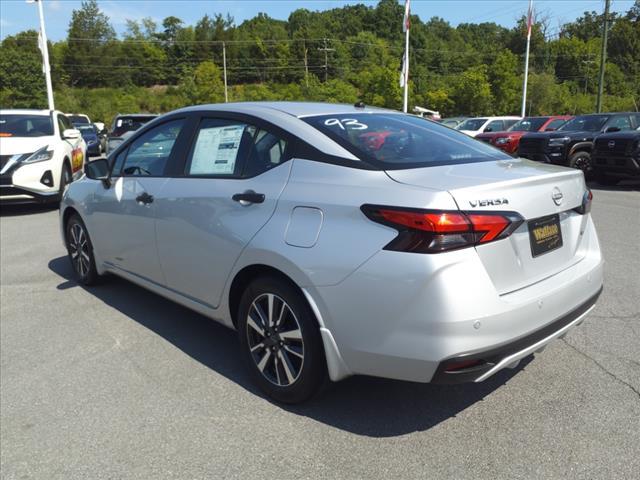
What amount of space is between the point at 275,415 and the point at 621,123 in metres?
13.3

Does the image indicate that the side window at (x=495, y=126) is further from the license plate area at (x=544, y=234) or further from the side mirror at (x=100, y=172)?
the license plate area at (x=544, y=234)

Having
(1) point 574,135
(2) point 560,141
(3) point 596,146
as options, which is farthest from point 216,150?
(1) point 574,135

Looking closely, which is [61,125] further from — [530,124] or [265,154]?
[530,124]

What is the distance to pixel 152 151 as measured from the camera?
423 centimetres

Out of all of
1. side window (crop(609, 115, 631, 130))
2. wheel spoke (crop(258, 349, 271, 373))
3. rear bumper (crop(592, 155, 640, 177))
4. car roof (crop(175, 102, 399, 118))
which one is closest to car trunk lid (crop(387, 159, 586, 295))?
car roof (crop(175, 102, 399, 118))

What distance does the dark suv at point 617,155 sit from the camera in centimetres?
1131

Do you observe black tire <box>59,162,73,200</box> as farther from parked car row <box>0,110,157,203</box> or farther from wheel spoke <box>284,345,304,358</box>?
wheel spoke <box>284,345,304,358</box>

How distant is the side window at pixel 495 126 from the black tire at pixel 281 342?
19568mm

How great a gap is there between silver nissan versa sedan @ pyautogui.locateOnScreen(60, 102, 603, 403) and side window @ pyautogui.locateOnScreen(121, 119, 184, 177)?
0.15ft

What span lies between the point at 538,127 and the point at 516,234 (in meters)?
17.5

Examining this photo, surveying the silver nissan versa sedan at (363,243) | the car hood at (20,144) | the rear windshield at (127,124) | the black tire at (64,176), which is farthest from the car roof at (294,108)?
the rear windshield at (127,124)

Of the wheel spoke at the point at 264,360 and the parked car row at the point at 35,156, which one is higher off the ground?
the parked car row at the point at 35,156

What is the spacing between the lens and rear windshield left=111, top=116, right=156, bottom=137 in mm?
16531

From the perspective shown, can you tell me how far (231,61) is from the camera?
10638 centimetres
